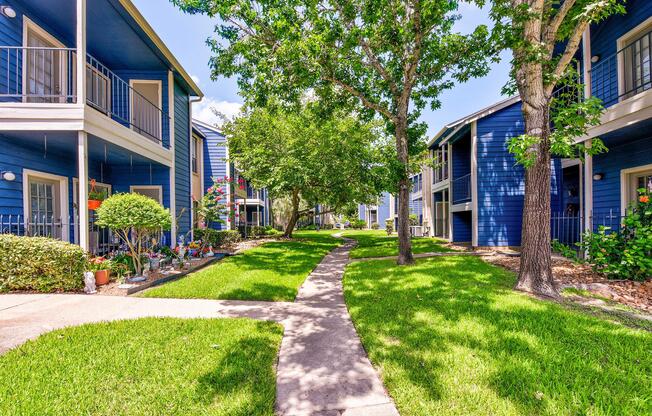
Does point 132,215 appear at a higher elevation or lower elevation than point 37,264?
higher

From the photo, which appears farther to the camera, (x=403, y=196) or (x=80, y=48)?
(x=403, y=196)

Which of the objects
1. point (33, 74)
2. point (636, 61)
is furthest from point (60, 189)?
point (636, 61)

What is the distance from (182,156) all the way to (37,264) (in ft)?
21.2

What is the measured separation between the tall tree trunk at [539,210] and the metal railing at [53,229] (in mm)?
9168

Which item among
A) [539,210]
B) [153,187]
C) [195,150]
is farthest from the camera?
[195,150]

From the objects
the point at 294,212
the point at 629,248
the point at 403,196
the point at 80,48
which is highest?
the point at 80,48

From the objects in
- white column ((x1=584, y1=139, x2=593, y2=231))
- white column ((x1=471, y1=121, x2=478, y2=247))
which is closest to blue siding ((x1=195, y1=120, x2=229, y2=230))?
white column ((x1=471, y1=121, x2=478, y2=247))

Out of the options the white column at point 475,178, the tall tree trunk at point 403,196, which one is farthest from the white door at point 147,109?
the white column at point 475,178

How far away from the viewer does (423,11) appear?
21.4 ft

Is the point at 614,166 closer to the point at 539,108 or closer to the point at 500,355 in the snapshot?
the point at 539,108

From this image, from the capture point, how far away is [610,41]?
7.89 m

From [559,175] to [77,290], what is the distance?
14.8 metres

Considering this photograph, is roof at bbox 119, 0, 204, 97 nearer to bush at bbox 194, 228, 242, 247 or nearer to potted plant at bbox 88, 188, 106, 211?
potted plant at bbox 88, 188, 106, 211

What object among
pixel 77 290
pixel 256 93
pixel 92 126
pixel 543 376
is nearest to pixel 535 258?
pixel 543 376
